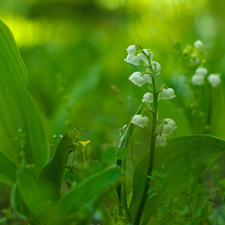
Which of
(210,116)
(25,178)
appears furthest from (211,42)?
(25,178)

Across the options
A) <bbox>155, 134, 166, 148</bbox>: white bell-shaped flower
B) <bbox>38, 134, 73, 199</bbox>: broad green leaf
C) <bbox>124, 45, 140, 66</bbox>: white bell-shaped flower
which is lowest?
<bbox>38, 134, 73, 199</bbox>: broad green leaf

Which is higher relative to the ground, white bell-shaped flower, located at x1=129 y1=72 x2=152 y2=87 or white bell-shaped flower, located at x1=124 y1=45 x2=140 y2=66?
white bell-shaped flower, located at x1=124 y1=45 x2=140 y2=66

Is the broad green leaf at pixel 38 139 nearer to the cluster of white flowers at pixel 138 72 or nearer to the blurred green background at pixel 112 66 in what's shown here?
the blurred green background at pixel 112 66

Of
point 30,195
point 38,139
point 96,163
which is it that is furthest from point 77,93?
point 30,195

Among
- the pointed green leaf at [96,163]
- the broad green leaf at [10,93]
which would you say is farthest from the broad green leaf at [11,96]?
the pointed green leaf at [96,163]

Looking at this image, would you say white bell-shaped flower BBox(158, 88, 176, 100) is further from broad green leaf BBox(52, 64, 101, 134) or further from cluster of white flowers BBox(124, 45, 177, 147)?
broad green leaf BBox(52, 64, 101, 134)

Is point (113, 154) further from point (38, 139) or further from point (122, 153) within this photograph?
point (38, 139)

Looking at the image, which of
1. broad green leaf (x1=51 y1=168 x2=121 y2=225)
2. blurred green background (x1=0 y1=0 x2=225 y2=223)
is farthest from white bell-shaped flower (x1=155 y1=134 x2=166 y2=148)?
blurred green background (x1=0 y1=0 x2=225 y2=223)

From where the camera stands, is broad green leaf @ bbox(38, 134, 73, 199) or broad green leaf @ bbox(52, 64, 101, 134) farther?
Result: broad green leaf @ bbox(52, 64, 101, 134)
